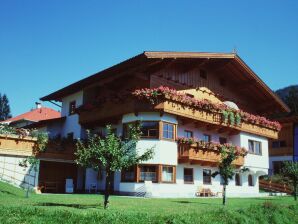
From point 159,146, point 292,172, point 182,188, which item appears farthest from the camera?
point 182,188

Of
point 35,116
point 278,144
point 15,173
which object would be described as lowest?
point 15,173

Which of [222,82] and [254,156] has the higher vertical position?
[222,82]

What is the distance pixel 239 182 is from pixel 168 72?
1191 centimetres

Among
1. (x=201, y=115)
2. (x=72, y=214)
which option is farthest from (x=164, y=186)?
(x=72, y=214)

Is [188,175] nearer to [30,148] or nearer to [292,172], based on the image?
[292,172]

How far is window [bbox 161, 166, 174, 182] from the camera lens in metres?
24.8

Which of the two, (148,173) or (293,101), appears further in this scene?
(293,101)

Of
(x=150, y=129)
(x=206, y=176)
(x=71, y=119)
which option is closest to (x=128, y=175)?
(x=150, y=129)

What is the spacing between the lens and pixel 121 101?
82.8ft

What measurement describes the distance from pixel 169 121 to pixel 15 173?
10.9 m

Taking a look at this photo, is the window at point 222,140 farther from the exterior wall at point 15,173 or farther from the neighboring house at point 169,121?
the exterior wall at point 15,173

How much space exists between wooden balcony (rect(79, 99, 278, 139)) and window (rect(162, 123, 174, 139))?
3.28ft

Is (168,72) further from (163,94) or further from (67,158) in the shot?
(67,158)

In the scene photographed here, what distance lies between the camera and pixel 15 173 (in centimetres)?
2548
